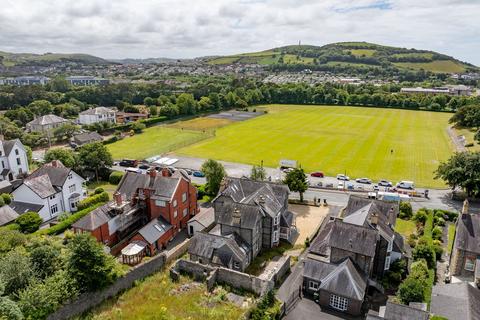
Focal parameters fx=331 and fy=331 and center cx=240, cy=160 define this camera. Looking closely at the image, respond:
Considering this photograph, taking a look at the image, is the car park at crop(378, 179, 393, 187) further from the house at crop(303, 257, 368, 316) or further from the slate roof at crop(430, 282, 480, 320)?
the house at crop(303, 257, 368, 316)

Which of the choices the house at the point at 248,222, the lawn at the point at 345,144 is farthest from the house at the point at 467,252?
the lawn at the point at 345,144

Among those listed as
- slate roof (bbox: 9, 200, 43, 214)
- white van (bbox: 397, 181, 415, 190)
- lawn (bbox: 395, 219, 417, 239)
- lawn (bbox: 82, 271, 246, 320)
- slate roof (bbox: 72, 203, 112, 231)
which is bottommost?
lawn (bbox: 395, 219, 417, 239)

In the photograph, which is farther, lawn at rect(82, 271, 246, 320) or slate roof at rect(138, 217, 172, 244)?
slate roof at rect(138, 217, 172, 244)

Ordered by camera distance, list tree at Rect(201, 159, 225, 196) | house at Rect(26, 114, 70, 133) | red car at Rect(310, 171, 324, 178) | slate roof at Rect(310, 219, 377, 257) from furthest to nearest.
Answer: house at Rect(26, 114, 70, 133), red car at Rect(310, 171, 324, 178), tree at Rect(201, 159, 225, 196), slate roof at Rect(310, 219, 377, 257)

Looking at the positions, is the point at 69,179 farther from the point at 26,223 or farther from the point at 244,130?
the point at 244,130

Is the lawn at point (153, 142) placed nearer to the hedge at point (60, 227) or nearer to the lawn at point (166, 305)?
the hedge at point (60, 227)

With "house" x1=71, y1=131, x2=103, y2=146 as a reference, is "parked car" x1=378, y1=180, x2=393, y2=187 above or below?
below

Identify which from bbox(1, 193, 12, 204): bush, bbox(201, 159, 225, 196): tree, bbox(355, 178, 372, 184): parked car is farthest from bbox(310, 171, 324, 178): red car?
bbox(1, 193, 12, 204): bush
